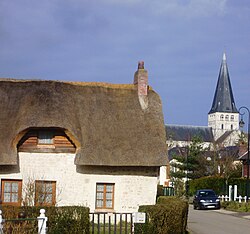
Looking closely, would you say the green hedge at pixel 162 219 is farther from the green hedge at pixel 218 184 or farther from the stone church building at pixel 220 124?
the stone church building at pixel 220 124

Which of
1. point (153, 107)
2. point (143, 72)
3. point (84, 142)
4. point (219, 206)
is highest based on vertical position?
point (143, 72)

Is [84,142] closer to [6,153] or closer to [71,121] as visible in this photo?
[71,121]

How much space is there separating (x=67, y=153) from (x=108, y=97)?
4312mm

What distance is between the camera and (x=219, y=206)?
4362cm

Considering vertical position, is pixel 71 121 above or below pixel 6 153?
above

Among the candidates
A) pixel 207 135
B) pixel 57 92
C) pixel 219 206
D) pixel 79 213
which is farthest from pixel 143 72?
pixel 207 135

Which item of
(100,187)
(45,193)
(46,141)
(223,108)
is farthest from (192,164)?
(223,108)

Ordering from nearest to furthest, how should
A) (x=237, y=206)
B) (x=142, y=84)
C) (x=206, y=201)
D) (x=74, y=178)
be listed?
(x=74, y=178)
(x=142, y=84)
(x=237, y=206)
(x=206, y=201)

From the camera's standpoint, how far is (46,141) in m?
25.9

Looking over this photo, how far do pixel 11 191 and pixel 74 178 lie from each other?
288 cm

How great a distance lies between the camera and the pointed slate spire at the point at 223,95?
14900cm

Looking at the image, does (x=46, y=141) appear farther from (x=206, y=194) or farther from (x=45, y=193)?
(x=206, y=194)

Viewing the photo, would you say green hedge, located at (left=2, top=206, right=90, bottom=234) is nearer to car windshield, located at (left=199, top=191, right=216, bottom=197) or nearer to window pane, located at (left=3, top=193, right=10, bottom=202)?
Result: window pane, located at (left=3, top=193, right=10, bottom=202)

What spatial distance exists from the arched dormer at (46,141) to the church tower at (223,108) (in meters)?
116
